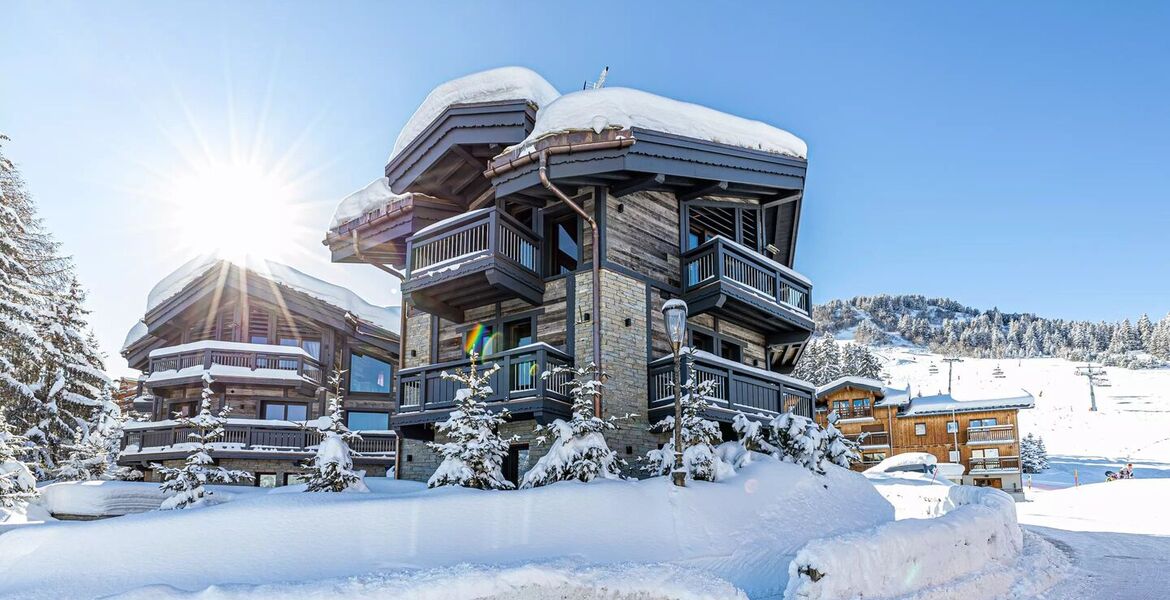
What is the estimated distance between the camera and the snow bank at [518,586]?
6.48 m

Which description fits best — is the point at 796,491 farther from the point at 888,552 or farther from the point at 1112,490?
the point at 1112,490

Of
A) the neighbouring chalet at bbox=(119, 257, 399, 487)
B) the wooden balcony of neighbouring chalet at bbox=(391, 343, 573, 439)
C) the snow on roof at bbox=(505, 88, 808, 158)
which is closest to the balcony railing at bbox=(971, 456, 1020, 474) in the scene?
the snow on roof at bbox=(505, 88, 808, 158)

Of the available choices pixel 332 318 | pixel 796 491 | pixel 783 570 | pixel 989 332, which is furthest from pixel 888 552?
pixel 989 332

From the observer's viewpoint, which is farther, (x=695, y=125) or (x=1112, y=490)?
(x=1112, y=490)

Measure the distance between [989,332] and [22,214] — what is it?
153 m

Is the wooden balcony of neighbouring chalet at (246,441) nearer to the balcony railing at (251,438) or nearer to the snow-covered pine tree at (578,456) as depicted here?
the balcony railing at (251,438)

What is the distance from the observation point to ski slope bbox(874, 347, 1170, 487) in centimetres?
6025

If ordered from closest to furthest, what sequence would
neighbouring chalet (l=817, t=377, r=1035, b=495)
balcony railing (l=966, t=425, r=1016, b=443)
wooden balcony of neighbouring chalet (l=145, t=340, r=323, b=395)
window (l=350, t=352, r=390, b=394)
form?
wooden balcony of neighbouring chalet (l=145, t=340, r=323, b=395) < window (l=350, t=352, r=390, b=394) < neighbouring chalet (l=817, t=377, r=1035, b=495) < balcony railing (l=966, t=425, r=1016, b=443)

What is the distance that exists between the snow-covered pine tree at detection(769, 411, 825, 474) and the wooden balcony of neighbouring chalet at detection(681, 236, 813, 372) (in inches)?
122

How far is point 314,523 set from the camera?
8.81 meters

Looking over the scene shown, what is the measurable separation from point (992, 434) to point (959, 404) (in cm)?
243

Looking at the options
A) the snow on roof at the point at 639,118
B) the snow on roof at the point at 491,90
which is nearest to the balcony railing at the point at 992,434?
the snow on roof at the point at 639,118

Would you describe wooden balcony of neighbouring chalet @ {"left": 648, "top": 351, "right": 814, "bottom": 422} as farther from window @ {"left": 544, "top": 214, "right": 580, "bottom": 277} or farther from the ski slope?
the ski slope

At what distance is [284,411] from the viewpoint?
89.2 feet
